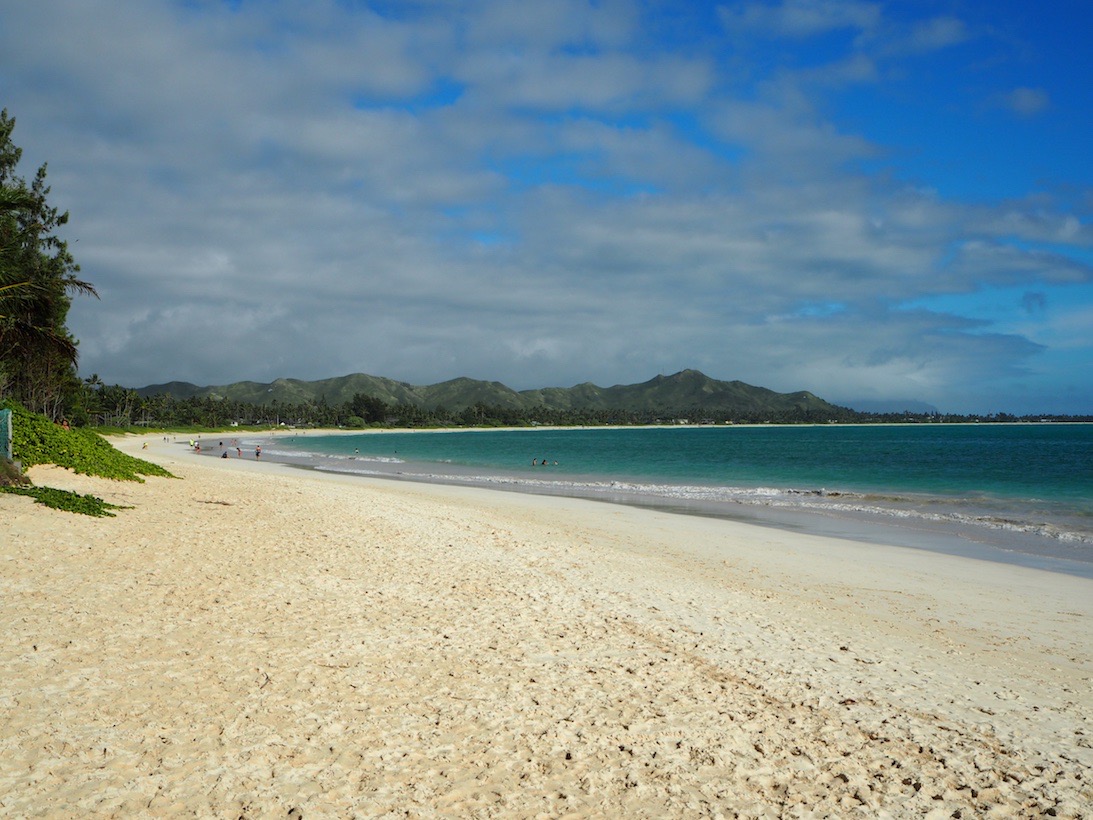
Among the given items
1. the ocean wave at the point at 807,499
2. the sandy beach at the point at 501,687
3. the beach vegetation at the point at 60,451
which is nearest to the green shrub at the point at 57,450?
the beach vegetation at the point at 60,451

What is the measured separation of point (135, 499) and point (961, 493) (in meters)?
33.9

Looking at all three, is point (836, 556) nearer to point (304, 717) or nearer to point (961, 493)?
point (304, 717)

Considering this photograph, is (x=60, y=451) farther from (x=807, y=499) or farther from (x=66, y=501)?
(x=807, y=499)

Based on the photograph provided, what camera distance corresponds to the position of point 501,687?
245 inches

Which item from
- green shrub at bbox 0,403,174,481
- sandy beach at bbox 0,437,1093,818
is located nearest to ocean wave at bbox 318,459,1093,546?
sandy beach at bbox 0,437,1093,818

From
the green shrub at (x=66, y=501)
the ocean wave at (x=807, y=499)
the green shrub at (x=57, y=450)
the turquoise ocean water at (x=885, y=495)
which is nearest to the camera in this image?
the green shrub at (x=66, y=501)

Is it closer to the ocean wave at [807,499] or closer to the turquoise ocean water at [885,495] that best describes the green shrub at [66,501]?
the turquoise ocean water at [885,495]

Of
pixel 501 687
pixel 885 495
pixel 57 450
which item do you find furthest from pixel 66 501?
pixel 885 495

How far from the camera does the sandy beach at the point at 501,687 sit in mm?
4527

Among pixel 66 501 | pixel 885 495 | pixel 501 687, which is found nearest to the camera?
pixel 501 687

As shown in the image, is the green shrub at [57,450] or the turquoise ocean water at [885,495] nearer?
the green shrub at [57,450]

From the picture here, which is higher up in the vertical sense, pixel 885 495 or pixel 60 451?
pixel 60 451

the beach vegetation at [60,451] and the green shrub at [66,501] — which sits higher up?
the beach vegetation at [60,451]

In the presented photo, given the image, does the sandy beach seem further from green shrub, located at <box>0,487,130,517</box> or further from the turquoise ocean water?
the turquoise ocean water
